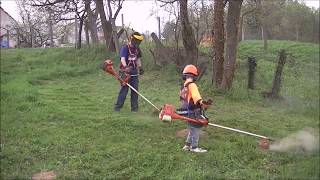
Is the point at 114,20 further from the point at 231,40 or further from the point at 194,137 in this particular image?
the point at 194,137

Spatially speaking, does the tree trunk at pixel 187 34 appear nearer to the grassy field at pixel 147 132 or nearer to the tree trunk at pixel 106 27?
the grassy field at pixel 147 132

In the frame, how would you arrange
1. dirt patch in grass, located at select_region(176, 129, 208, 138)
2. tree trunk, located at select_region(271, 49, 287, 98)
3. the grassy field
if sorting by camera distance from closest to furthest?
the grassy field < dirt patch in grass, located at select_region(176, 129, 208, 138) < tree trunk, located at select_region(271, 49, 287, 98)

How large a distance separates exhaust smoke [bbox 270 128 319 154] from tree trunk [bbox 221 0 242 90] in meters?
5.65

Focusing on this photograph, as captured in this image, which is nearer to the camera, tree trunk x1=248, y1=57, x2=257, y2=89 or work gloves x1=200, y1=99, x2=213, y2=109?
work gloves x1=200, y1=99, x2=213, y2=109

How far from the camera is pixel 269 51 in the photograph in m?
17.8

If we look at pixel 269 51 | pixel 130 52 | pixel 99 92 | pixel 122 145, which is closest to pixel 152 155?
pixel 122 145

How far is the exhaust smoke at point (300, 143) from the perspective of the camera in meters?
6.10

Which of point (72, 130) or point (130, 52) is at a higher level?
point (130, 52)

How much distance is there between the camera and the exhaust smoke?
610 centimetres

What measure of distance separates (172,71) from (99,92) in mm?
3753

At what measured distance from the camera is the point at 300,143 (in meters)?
6.75

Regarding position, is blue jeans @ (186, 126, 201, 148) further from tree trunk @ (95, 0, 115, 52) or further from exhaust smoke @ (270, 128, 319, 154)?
tree trunk @ (95, 0, 115, 52)

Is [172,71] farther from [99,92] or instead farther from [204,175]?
[204,175]

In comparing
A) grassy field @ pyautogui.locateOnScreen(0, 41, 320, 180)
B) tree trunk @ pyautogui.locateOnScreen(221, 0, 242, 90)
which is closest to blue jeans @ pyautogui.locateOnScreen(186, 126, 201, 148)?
grassy field @ pyautogui.locateOnScreen(0, 41, 320, 180)
